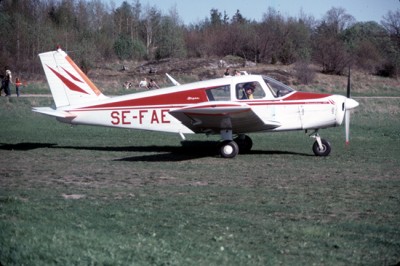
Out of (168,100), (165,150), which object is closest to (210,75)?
(165,150)

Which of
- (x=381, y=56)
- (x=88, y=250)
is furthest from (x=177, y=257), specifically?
(x=381, y=56)

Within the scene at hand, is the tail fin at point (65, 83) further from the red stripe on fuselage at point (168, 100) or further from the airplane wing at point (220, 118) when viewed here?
the airplane wing at point (220, 118)

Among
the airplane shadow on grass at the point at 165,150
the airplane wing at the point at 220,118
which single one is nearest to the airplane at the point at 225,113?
the airplane wing at the point at 220,118

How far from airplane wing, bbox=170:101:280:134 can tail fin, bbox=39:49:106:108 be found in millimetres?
3013

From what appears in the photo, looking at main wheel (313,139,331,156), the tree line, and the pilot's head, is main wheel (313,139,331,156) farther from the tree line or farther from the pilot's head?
the tree line

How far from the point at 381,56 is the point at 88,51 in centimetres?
3168

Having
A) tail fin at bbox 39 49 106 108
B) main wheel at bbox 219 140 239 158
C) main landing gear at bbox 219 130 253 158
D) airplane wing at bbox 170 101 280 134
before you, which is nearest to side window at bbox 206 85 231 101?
airplane wing at bbox 170 101 280 134

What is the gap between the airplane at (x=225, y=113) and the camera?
539 inches

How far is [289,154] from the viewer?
47.9 ft

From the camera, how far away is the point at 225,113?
Answer: 12.9m

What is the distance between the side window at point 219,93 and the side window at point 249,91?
249mm

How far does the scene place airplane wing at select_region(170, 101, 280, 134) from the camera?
12836 mm

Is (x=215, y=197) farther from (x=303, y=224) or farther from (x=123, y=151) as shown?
(x=123, y=151)

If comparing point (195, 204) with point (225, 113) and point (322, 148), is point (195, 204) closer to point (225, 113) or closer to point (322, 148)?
point (225, 113)
